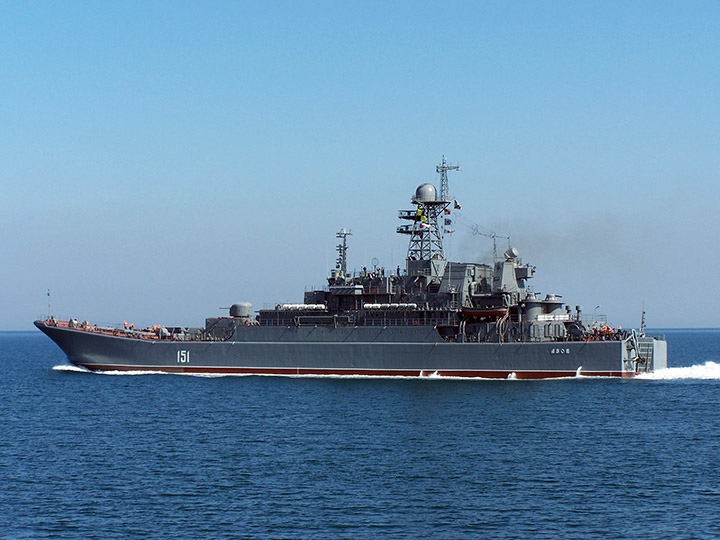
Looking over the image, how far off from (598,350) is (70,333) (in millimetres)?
40353

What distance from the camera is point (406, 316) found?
183 feet

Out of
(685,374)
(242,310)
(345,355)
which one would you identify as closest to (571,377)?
(685,374)

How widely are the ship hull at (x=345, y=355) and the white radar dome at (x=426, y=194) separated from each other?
432 inches

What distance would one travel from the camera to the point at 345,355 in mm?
56250

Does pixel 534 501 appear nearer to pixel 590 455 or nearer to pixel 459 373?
pixel 590 455

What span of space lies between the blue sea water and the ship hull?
3352 mm

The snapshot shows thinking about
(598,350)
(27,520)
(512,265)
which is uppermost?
(512,265)

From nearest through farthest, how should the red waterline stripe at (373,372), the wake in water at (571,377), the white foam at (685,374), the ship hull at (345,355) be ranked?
the ship hull at (345,355) → the red waterline stripe at (373,372) → the wake in water at (571,377) → the white foam at (685,374)

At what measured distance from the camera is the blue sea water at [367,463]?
2227 centimetres

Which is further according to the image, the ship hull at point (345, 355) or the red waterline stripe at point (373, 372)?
the red waterline stripe at point (373, 372)

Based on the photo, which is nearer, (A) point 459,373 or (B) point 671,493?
(B) point 671,493

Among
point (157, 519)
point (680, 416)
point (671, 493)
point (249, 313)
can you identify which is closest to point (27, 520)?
point (157, 519)

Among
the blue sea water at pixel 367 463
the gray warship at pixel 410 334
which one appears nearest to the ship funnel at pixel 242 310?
the gray warship at pixel 410 334

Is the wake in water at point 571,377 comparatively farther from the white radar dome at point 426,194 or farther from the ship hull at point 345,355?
the white radar dome at point 426,194
